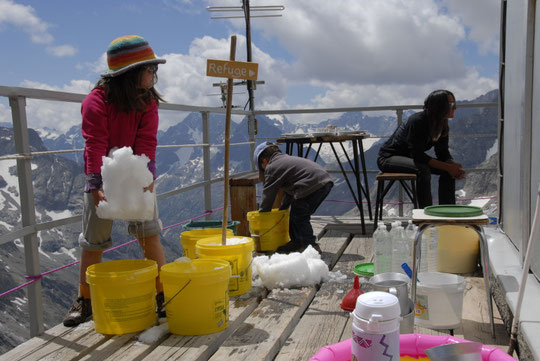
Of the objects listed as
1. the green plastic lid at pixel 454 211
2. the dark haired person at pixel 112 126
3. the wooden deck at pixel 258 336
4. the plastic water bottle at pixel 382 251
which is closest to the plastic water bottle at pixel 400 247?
the plastic water bottle at pixel 382 251

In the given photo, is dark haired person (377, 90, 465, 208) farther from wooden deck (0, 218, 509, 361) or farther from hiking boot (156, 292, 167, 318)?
hiking boot (156, 292, 167, 318)

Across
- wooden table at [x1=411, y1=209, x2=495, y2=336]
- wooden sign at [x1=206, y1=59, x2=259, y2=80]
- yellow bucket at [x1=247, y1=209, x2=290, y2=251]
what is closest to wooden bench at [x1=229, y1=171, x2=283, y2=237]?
yellow bucket at [x1=247, y1=209, x2=290, y2=251]

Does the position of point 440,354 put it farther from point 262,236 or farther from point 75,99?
point 262,236

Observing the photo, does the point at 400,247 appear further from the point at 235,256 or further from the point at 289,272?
the point at 235,256

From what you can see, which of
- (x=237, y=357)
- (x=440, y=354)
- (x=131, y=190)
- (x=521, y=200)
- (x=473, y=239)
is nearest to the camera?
(x=440, y=354)

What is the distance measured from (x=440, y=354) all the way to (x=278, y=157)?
2.88 m

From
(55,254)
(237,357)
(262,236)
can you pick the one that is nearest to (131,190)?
(237,357)

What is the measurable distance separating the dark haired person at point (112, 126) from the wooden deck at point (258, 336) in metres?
0.25

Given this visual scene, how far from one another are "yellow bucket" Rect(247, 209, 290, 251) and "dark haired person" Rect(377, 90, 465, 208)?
1.18m

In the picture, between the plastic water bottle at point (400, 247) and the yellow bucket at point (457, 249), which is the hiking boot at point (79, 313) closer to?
the plastic water bottle at point (400, 247)

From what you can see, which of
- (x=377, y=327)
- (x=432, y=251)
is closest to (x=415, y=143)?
(x=432, y=251)

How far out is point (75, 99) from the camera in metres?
2.71

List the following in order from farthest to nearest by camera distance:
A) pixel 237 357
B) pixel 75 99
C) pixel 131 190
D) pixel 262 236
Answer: pixel 262 236 → pixel 75 99 → pixel 131 190 → pixel 237 357

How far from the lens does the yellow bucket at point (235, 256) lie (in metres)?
2.60
